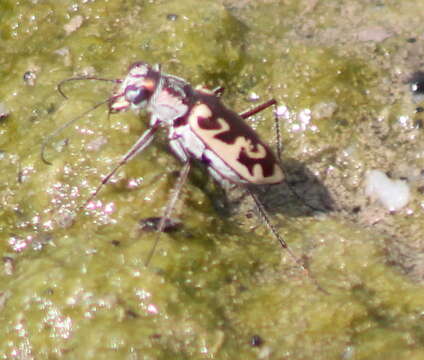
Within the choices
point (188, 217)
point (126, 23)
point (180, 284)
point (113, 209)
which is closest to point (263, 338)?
point (180, 284)

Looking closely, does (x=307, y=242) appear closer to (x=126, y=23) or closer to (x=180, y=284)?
(x=180, y=284)

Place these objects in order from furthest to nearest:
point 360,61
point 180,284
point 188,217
A: 1. point 360,61
2. point 188,217
3. point 180,284

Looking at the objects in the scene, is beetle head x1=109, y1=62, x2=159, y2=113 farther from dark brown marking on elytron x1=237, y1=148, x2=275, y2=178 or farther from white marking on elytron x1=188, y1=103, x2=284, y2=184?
dark brown marking on elytron x1=237, y1=148, x2=275, y2=178

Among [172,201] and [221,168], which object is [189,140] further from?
[172,201]

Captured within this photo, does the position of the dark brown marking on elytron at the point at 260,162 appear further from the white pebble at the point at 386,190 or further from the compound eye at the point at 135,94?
the white pebble at the point at 386,190

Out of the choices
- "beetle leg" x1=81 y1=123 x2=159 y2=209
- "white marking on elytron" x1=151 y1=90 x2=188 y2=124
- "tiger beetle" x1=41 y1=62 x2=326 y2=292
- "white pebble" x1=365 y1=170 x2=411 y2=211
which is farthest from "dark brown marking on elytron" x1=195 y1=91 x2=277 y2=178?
"white pebble" x1=365 y1=170 x2=411 y2=211
